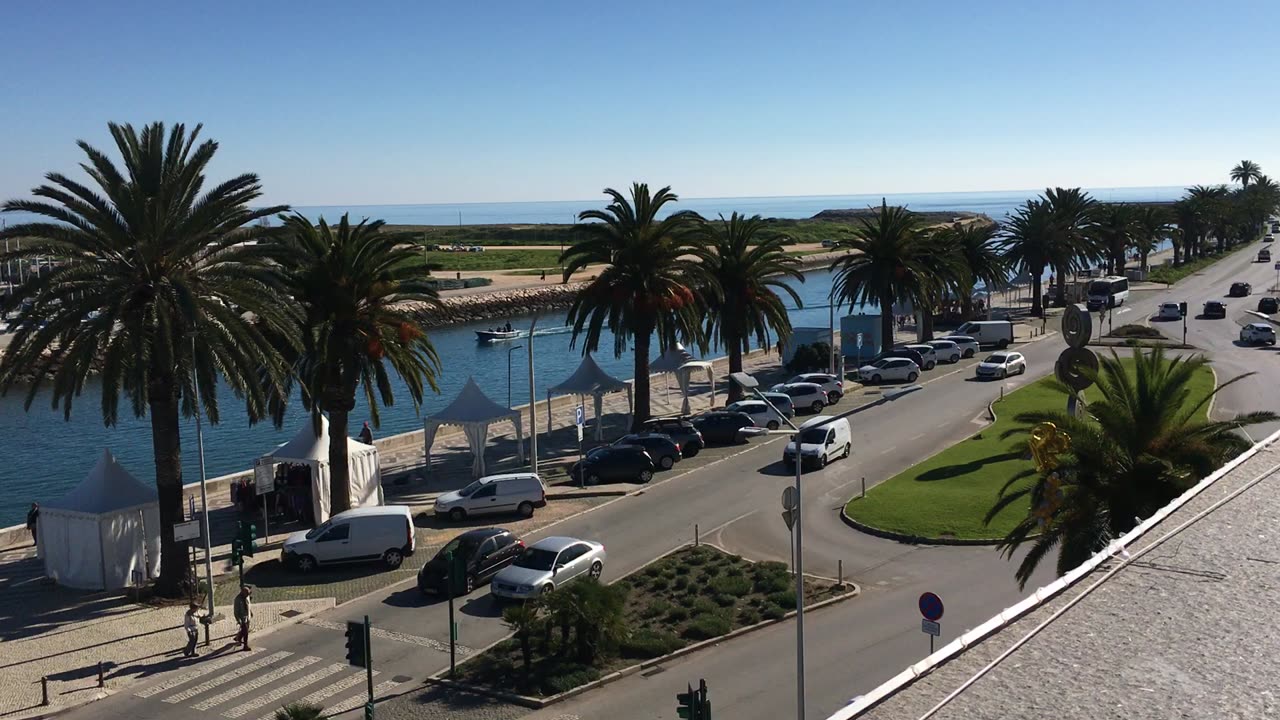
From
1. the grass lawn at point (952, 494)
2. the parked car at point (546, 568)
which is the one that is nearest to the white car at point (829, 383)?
the grass lawn at point (952, 494)

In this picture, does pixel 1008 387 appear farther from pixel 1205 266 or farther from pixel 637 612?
pixel 1205 266

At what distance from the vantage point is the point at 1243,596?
14445 millimetres

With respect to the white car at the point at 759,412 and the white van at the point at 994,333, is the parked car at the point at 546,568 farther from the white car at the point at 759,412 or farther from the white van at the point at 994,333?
the white van at the point at 994,333

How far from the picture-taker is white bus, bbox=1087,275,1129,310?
79.2 m

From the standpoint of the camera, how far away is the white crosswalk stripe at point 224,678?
20.8 metres

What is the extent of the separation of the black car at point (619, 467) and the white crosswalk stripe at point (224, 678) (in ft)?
50.3

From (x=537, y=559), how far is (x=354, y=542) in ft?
17.9

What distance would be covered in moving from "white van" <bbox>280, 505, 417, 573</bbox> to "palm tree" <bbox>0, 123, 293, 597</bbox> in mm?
2849

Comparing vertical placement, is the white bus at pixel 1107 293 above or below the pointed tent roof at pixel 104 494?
above

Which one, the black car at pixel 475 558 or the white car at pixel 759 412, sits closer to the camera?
the black car at pixel 475 558

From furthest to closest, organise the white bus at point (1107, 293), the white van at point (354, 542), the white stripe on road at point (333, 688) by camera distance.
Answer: the white bus at point (1107, 293) → the white van at point (354, 542) → the white stripe on road at point (333, 688)

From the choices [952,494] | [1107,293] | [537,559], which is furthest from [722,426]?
[1107,293]

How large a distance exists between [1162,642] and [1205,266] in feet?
409

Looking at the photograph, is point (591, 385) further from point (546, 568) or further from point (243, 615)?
point (243, 615)
